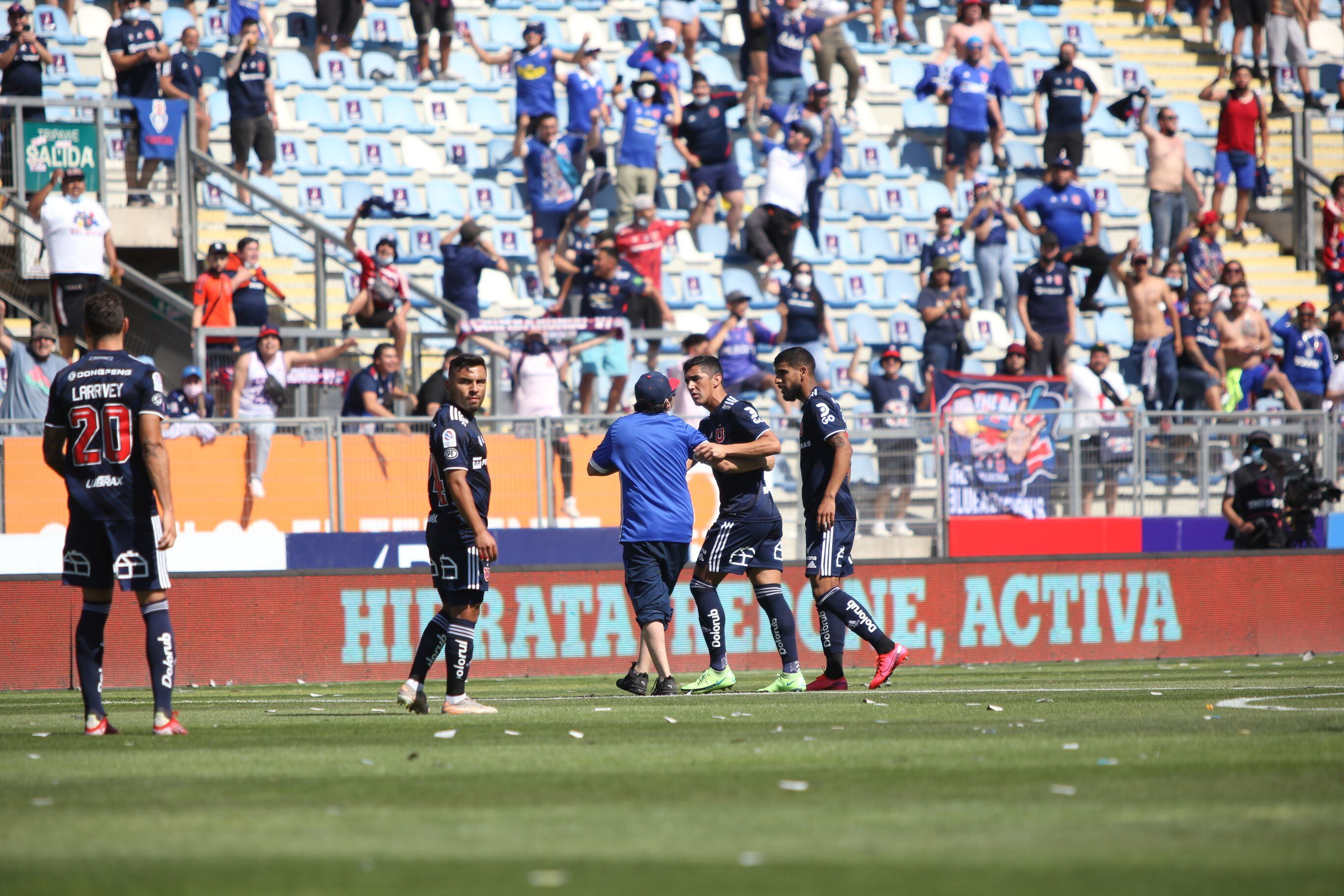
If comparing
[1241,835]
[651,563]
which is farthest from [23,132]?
[1241,835]

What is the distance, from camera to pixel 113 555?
8383 mm

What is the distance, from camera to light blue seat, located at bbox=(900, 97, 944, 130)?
84.9 feet

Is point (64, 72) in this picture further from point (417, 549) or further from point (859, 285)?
point (859, 285)

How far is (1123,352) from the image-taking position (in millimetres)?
23312

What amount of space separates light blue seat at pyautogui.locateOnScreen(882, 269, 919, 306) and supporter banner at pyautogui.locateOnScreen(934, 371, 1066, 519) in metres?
5.83

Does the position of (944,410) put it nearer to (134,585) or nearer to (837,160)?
(837,160)

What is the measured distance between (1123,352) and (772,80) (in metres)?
6.19

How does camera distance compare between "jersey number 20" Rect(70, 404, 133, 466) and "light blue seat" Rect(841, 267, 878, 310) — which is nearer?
"jersey number 20" Rect(70, 404, 133, 466)

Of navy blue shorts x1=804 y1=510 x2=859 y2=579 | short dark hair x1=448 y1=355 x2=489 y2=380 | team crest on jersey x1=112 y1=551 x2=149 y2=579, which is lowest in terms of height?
navy blue shorts x1=804 y1=510 x2=859 y2=579

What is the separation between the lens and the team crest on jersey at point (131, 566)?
329 inches

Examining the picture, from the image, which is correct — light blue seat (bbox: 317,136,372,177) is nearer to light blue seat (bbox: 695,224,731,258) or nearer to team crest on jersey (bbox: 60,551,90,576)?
light blue seat (bbox: 695,224,731,258)

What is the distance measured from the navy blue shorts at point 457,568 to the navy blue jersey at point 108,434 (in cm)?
178

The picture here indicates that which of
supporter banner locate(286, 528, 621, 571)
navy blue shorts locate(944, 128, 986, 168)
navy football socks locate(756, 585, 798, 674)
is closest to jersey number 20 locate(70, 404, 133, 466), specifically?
navy football socks locate(756, 585, 798, 674)

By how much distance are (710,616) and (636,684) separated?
67 cm
